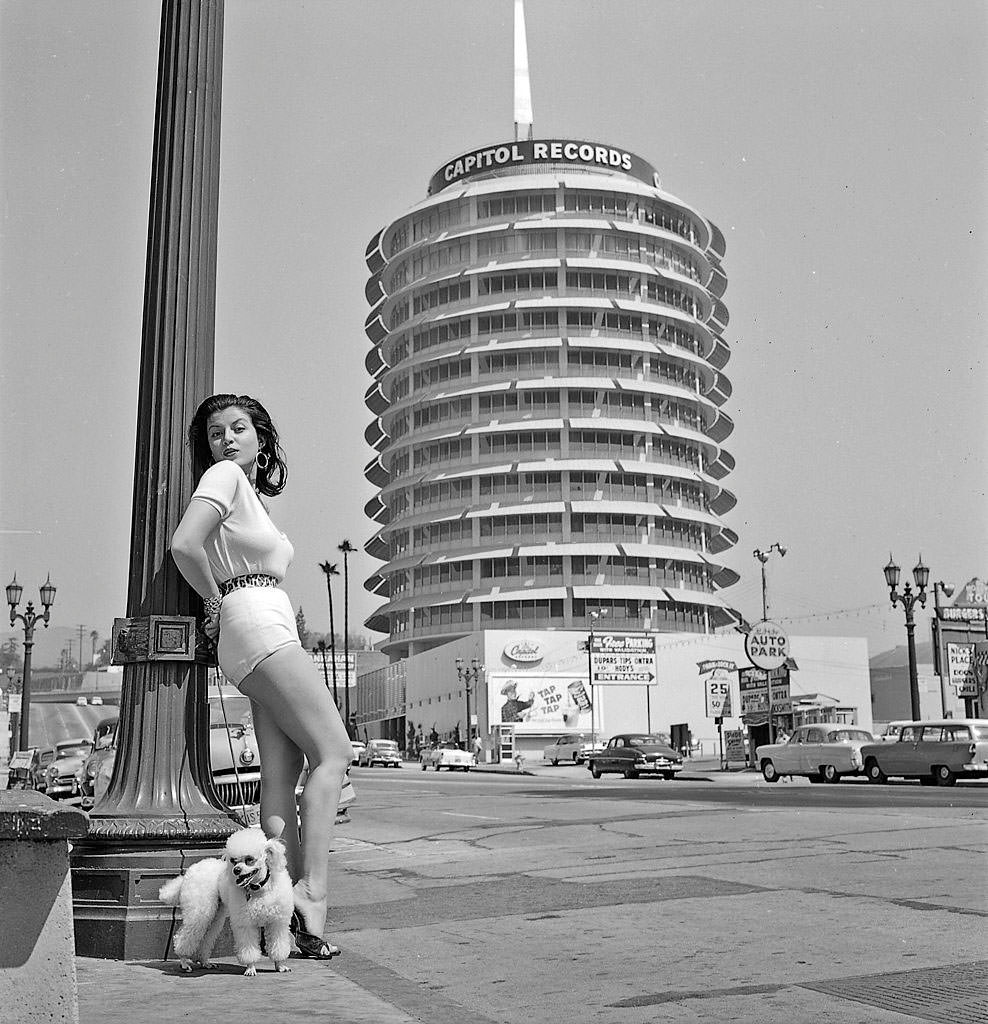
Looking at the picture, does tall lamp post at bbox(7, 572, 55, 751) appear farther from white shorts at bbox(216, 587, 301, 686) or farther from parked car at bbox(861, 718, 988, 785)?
white shorts at bbox(216, 587, 301, 686)

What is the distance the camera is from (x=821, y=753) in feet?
120

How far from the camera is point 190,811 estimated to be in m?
5.50

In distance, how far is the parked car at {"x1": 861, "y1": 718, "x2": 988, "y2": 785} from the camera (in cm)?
3191

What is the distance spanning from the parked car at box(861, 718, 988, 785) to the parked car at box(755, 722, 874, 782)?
1.68 ft

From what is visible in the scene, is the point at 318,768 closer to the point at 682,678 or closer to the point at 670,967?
the point at 670,967

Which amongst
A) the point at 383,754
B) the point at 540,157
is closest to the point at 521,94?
the point at 540,157

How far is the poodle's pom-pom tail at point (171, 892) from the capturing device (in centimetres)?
473

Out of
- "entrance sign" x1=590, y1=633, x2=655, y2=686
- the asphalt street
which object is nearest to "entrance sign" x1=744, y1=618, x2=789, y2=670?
"entrance sign" x1=590, y1=633, x2=655, y2=686

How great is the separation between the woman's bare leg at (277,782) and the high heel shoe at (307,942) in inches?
6.9

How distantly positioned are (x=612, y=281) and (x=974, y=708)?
52.0 m

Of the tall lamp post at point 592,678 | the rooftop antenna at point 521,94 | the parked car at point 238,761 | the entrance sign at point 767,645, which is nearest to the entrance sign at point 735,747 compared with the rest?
the entrance sign at point 767,645

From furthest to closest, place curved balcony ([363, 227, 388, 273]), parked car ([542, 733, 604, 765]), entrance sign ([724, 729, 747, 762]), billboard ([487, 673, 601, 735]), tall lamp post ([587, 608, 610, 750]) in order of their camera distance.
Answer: curved balcony ([363, 227, 388, 273]), billboard ([487, 673, 601, 735]), tall lamp post ([587, 608, 610, 750]), parked car ([542, 733, 604, 765]), entrance sign ([724, 729, 747, 762])

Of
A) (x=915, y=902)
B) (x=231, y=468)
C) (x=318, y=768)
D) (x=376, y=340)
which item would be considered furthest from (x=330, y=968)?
(x=376, y=340)

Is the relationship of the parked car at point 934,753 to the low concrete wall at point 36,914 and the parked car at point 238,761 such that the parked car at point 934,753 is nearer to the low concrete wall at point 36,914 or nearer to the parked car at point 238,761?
the parked car at point 238,761
